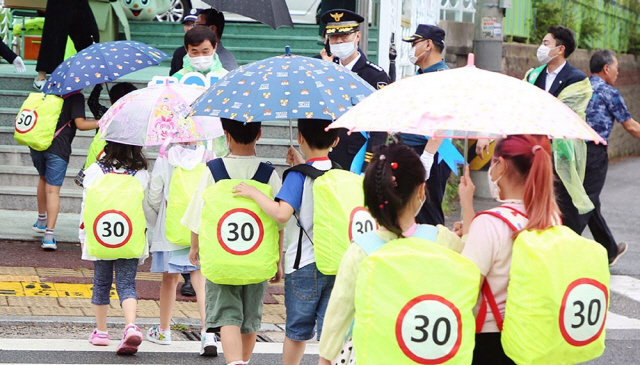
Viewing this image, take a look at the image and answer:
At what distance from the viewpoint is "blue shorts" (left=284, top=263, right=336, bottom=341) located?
4789 mm

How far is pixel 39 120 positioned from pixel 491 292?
6296 millimetres

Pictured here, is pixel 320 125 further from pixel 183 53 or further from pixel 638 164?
pixel 638 164

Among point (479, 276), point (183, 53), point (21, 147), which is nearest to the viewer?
point (479, 276)

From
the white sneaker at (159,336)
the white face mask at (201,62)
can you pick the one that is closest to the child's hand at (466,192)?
the white sneaker at (159,336)

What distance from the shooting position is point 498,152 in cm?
360

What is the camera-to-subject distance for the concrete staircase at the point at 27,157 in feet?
34.3

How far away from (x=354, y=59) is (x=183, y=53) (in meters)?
2.14

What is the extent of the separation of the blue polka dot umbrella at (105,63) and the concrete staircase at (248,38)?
6404mm

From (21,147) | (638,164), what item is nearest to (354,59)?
(21,147)

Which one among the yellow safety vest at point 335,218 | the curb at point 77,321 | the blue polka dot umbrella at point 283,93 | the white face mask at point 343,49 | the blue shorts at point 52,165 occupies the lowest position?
the curb at point 77,321

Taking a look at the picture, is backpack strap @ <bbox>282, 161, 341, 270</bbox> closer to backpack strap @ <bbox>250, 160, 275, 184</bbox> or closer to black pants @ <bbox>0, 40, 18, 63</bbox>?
backpack strap @ <bbox>250, 160, 275, 184</bbox>

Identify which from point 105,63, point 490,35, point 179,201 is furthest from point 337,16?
point 490,35

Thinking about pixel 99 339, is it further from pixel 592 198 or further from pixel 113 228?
pixel 592 198

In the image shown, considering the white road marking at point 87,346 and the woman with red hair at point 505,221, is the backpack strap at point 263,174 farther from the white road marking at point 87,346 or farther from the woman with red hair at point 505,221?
the white road marking at point 87,346
